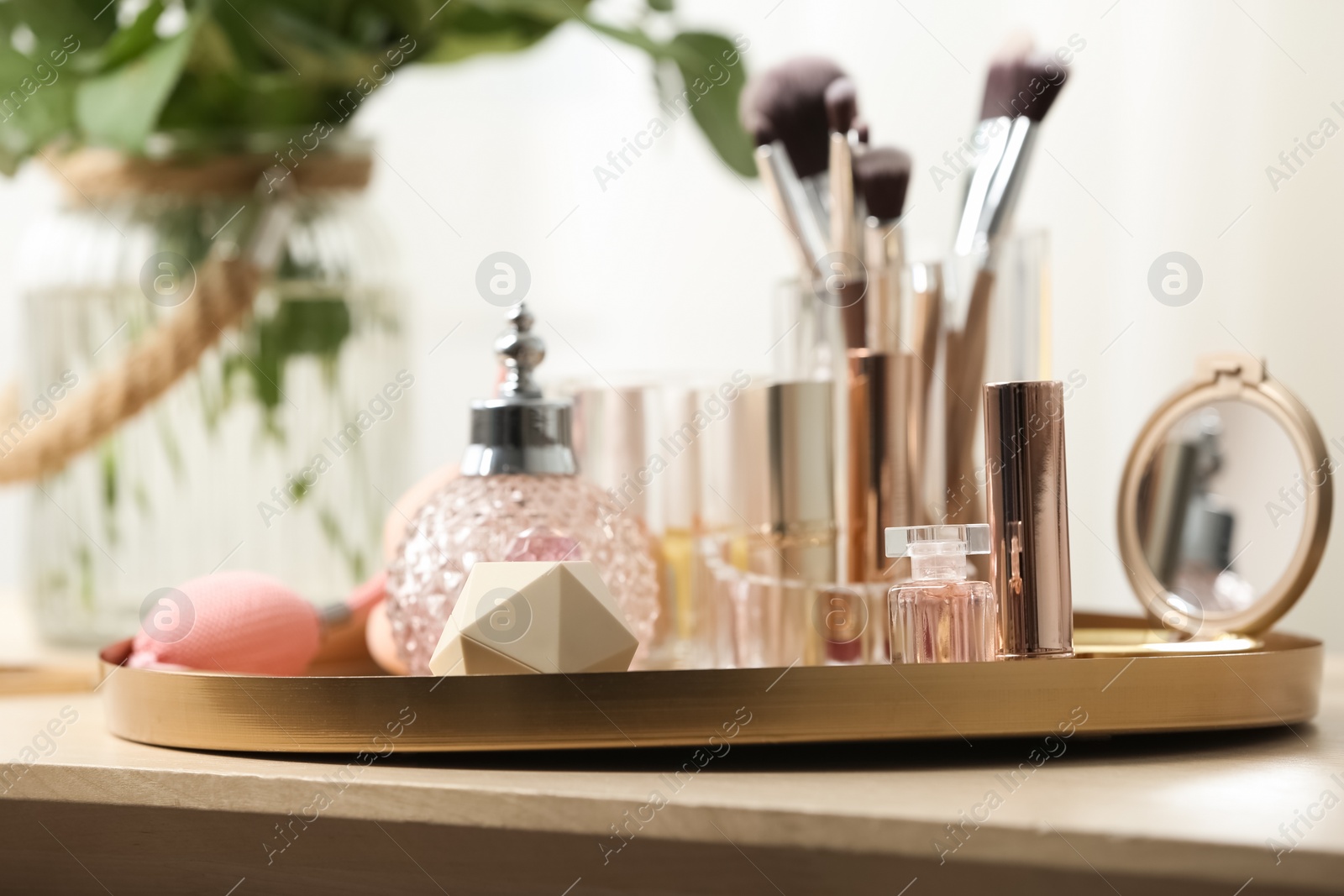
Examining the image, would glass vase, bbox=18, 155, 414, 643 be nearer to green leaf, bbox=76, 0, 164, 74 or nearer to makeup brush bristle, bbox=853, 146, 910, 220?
green leaf, bbox=76, 0, 164, 74

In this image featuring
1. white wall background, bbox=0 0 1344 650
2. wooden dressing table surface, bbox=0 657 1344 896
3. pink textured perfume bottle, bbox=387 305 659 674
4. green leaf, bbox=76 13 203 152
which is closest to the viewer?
wooden dressing table surface, bbox=0 657 1344 896

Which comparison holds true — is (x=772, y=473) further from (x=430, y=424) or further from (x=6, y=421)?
(x=430, y=424)

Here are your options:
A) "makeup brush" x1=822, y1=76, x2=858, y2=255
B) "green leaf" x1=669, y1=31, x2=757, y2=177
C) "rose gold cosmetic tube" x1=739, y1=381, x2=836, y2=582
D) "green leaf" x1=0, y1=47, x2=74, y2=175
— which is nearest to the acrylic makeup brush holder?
"rose gold cosmetic tube" x1=739, y1=381, x2=836, y2=582

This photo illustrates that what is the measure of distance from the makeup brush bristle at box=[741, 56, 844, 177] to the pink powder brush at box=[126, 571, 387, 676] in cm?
22

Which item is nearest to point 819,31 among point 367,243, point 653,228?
point 653,228

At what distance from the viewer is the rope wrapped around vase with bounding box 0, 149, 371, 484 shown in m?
0.52

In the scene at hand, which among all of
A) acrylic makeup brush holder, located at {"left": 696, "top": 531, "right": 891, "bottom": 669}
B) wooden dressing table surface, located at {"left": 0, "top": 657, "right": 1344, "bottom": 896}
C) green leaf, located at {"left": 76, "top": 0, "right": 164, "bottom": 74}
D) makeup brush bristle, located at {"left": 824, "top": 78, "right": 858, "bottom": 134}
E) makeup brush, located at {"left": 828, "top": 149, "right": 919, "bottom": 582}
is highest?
green leaf, located at {"left": 76, "top": 0, "right": 164, "bottom": 74}

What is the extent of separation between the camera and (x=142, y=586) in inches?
22.0

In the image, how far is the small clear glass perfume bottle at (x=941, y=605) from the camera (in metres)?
0.30

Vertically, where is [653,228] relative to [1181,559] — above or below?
above

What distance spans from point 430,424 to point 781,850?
0.88 m

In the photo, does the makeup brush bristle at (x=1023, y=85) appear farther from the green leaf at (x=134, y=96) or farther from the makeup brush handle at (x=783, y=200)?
the green leaf at (x=134, y=96)

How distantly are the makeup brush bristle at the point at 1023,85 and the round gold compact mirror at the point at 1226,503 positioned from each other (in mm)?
98

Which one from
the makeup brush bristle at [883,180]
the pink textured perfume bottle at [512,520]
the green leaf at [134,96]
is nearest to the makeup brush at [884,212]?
the makeup brush bristle at [883,180]
